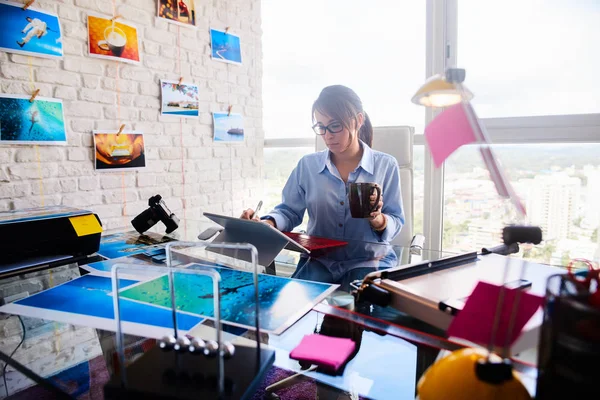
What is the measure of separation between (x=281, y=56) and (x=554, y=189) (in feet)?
7.40

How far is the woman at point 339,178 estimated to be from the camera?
1666 mm

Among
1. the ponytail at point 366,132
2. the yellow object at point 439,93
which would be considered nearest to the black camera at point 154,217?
the ponytail at point 366,132

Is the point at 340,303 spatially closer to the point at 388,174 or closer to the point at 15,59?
the point at 388,174

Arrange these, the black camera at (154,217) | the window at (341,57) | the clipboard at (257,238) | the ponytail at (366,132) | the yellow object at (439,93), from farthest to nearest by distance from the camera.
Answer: the window at (341,57) → the ponytail at (366,132) → the black camera at (154,217) → the clipboard at (257,238) → the yellow object at (439,93)

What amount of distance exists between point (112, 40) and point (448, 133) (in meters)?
2.30

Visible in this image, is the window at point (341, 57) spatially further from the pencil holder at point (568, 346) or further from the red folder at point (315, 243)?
the pencil holder at point (568, 346)

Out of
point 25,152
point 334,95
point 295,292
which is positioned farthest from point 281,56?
point 295,292

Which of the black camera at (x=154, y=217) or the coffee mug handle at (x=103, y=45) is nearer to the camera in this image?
the black camera at (x=154, y=217)

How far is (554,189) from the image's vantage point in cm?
236

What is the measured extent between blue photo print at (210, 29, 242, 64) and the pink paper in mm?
2537

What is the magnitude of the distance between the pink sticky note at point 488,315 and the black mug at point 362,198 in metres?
0.73

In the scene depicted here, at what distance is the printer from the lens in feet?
3.76

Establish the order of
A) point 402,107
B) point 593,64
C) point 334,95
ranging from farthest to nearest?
1. point 402,107
2. point 593,64
3. point 334,95

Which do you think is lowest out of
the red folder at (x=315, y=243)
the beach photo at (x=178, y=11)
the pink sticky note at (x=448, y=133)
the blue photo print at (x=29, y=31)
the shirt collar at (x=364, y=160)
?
the red folder at (x=315, y=243)
